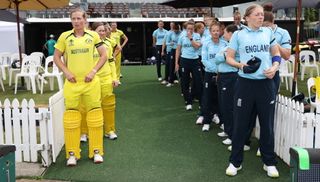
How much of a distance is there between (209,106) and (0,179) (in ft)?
13.8

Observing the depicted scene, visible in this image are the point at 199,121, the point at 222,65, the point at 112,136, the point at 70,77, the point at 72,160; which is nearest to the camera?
the point at 70,77

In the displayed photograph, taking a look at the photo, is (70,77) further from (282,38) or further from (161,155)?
(282,38)

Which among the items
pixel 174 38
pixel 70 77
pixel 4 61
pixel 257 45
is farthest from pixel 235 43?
pixel 4 61

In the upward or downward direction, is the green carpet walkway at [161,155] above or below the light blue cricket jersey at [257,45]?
below

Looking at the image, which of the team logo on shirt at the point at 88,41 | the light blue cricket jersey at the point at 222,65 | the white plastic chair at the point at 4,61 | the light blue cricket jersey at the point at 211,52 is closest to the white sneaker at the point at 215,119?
the light blue cricket jersey at the point at 211,52

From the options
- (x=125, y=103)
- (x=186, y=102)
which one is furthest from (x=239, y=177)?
(x=125, y=103)

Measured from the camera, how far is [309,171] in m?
2.25

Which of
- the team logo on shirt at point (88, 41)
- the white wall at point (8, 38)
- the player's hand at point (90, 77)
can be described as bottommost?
the player's hand at point (90, 77)

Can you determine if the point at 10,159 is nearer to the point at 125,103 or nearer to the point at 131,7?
the point at 125,103

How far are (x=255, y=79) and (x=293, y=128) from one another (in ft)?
2.70

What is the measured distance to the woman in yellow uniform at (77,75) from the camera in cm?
475

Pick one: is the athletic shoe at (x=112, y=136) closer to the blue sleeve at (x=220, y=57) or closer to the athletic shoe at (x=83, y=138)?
the athletic shoe at (x=83, y=138)

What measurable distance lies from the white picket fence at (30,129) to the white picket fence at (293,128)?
2665 mm

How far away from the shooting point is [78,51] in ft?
15.6
